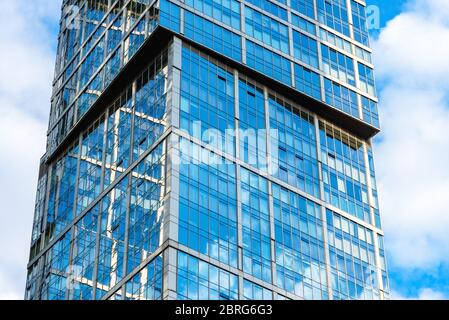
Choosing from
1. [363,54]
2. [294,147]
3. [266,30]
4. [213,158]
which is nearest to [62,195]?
[213,158]

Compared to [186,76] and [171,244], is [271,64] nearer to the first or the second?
[186,76]

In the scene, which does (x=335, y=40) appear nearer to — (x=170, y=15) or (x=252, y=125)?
(x=252, y=125)

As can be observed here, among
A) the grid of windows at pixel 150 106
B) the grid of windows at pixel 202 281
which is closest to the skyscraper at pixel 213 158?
the grid of windows at pixel 202 281

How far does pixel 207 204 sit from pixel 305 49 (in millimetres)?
26653

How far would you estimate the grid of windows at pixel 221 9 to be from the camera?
10324 centimetres

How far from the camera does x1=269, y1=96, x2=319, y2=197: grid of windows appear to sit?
103 metres

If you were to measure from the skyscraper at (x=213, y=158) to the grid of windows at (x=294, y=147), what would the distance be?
0.17 m

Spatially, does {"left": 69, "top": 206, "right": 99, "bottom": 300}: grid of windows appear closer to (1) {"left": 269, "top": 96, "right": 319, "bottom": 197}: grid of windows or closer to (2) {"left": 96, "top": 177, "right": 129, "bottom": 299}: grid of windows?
(2) {"left": 96, "top": 177, "right": 129, "bottom": 299}: grid of windows

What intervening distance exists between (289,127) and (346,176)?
795 cm

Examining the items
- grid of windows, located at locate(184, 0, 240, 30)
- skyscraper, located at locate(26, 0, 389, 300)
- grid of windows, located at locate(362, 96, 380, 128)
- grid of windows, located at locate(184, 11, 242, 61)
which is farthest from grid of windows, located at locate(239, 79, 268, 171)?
grid of windows, located at locate(362, 96, 380, 128)

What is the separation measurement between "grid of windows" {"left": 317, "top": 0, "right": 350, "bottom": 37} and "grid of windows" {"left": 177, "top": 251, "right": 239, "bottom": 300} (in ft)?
121

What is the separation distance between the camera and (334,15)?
117000mm

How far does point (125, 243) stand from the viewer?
94.3m
